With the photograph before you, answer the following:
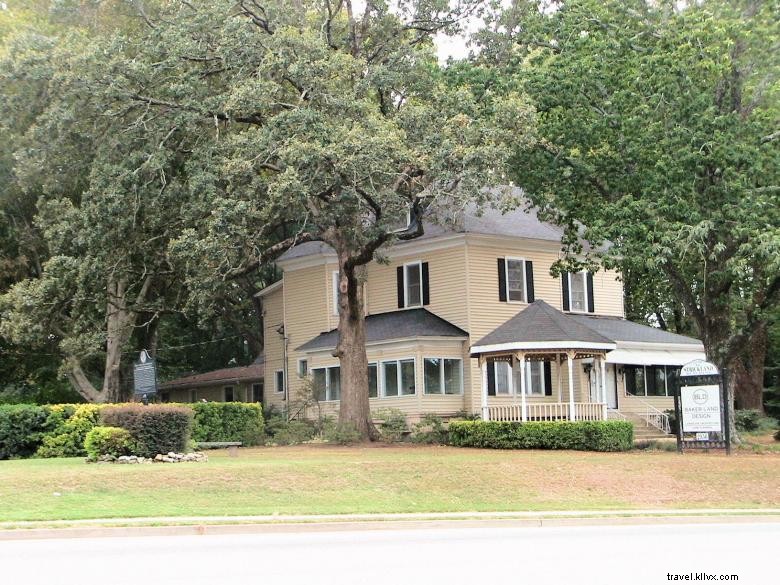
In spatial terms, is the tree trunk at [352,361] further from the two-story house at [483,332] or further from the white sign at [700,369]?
the white sign at [700,369]

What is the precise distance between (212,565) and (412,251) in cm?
2762

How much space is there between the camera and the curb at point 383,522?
15.4 m

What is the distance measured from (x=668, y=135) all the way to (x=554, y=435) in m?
9.52

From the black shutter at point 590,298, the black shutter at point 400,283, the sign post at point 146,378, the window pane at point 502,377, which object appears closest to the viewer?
the sign post at point 146,378

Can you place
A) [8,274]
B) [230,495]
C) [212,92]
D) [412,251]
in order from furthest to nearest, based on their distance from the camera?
[8,274] → [412,251] → [212,92] → [230,495]

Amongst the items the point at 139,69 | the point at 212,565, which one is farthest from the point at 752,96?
the point at 212,565

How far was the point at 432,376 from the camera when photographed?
36.8 metres

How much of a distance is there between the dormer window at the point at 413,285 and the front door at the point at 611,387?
7.61 m

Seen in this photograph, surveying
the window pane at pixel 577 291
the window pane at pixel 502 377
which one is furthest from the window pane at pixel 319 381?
the window pane at pixel 577 291

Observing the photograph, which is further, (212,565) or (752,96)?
(752,96)

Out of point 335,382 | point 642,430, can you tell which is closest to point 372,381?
point 335,382

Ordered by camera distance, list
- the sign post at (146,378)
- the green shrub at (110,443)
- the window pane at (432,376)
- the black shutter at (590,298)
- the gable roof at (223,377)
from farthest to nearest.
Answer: the gable roof at (223,377), the black shutter at (590,298), the window pane at (432,376), the sign post at (146,378), the green shrub at (110,443)

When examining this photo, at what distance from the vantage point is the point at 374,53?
33.5m

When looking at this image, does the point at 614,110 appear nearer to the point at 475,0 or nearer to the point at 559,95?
the point at 559,95
